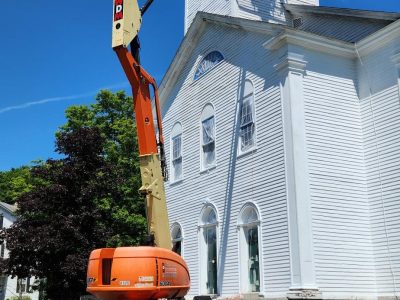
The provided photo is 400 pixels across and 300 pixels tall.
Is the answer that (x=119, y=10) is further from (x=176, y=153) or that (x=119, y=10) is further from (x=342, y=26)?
(x=342, y=26)

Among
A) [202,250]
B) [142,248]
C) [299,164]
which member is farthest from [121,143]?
[142,248]

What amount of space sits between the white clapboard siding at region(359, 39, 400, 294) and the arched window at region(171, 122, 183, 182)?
7497 mm

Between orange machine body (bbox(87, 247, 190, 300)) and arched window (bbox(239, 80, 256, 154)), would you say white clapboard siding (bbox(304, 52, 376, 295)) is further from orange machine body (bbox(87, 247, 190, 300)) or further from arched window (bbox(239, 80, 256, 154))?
orange machine body (bbox(87, 247, 190, 300))

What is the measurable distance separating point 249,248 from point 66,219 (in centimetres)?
800

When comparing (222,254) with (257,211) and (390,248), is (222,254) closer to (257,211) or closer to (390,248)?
(257,211)

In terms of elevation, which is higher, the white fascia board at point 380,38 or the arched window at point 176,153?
the white fascia board at point 380,38

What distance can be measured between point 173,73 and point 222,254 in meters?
8.62

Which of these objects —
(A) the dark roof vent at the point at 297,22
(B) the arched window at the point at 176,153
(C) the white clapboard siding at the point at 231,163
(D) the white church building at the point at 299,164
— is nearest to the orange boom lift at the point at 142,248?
(D) the white church building at the point at 299,164

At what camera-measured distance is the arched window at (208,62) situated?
18484 millimetres

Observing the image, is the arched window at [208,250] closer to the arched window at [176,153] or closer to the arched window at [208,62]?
the arched window at [176,153]

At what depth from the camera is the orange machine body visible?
878cm

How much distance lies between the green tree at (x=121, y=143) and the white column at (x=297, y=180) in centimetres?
1139

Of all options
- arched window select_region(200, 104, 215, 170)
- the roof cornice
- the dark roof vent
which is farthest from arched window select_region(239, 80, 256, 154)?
the dark roof vent

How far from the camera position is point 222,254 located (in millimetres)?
16031
